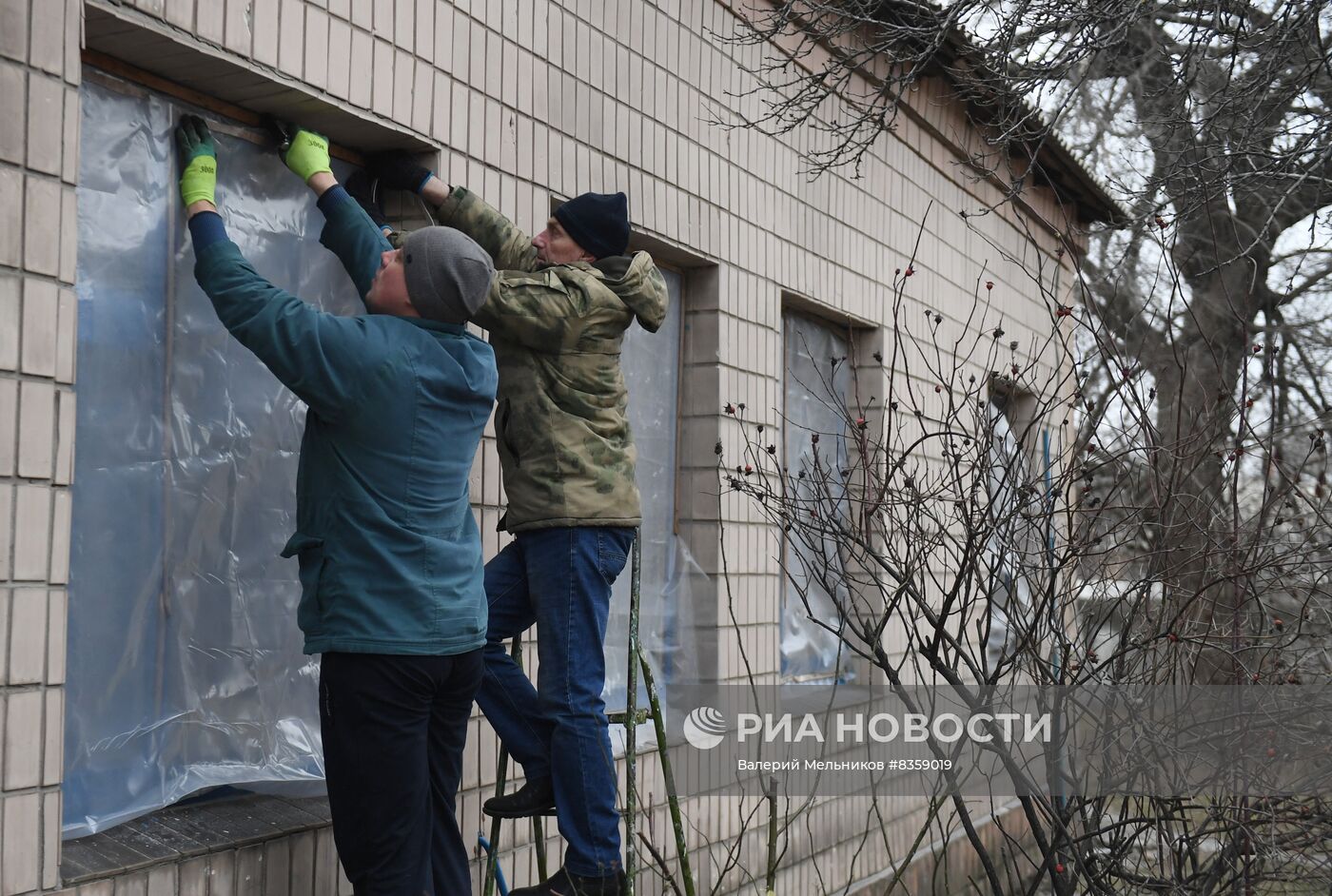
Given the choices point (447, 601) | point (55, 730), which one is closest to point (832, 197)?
point (447, 601)

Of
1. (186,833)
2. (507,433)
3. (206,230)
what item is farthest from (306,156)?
(186,833)

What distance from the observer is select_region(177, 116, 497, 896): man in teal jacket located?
2.94 metres

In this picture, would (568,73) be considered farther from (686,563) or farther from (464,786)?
(464,786)

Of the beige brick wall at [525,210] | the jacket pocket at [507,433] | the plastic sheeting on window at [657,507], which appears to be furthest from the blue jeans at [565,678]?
the plastic sheeting on window at [657,507]

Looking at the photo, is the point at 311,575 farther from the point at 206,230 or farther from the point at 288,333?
the point at 206,230

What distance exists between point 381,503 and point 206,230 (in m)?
0.70

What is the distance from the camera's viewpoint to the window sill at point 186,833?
116 inches

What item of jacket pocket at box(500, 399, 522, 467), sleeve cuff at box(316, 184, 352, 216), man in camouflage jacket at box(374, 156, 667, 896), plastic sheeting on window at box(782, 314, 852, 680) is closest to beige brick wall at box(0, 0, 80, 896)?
sleeve cuff at box(316, 184, 352, 216)

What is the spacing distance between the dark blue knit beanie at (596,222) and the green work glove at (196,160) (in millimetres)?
1005

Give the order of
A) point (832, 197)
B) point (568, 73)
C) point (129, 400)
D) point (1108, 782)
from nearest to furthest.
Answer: point (129, 400)
point (1108, 782)
point (568, 73)
point (832, 197)

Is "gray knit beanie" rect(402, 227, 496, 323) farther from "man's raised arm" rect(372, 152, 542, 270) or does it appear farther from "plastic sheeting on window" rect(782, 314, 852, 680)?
"plastic sheeting on window" rect(782, 314, 852, 680)

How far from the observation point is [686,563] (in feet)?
18.5

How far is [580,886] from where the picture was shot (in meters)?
3.58

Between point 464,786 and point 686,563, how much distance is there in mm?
1843
